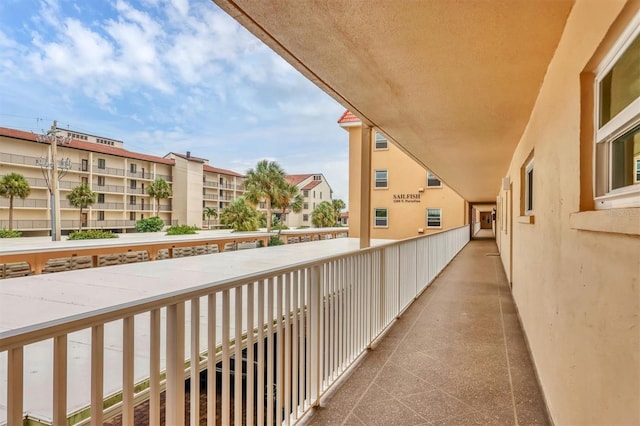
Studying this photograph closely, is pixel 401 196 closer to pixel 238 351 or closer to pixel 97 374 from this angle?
pixel 238 351

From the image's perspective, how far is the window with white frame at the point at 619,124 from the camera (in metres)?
1.15

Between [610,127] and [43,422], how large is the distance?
108 inches

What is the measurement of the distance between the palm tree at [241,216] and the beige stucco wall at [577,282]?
2731 cm

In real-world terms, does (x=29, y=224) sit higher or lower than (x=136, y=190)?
lower

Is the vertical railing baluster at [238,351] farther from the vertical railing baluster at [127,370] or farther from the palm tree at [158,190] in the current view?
the palm tree at [158,190]

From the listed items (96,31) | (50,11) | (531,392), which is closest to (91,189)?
(96,31)

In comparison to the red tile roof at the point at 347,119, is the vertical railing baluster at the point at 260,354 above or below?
below

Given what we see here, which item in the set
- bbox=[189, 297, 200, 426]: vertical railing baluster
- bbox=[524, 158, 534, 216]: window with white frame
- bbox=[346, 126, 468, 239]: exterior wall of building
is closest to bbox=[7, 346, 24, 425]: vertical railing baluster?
bbox=[189, 297, 200, 426]: vertical railing baluster

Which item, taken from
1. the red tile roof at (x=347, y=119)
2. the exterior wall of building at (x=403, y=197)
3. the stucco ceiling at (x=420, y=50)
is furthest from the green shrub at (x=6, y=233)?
the red tile roof at (x=347, y=119)

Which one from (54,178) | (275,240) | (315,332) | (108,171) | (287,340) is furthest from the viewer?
(275,240)

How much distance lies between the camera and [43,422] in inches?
64.7

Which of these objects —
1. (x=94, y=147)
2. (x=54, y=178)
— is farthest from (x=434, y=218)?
(x=94, y=147)

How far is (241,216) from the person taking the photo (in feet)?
95.0

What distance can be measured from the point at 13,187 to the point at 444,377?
8.67m
